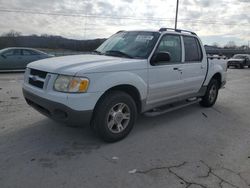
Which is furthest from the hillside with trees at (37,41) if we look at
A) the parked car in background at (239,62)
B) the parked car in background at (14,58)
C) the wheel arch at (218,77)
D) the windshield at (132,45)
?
the windshield at (132,45)

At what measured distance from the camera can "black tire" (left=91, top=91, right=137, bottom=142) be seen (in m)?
3.88

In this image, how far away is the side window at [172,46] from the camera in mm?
4905

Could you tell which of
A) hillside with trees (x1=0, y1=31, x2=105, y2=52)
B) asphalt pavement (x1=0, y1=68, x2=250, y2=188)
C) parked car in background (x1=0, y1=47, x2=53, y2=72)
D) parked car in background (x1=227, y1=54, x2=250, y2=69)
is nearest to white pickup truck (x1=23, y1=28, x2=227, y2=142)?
asphalt pavement (x1=0, y1=68, x2=250, y2=188)

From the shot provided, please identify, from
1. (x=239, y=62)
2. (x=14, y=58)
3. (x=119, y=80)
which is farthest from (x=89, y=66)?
(x=239, y=62)

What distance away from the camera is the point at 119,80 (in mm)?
3984

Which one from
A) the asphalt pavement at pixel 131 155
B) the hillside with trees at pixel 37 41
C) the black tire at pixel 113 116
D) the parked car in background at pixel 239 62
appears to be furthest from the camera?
the hillside with trees at pixel 37 41

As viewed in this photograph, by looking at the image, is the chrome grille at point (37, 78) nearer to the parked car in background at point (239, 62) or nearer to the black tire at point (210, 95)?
the black tire at point (210, 95)

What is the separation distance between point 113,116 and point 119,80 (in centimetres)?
62

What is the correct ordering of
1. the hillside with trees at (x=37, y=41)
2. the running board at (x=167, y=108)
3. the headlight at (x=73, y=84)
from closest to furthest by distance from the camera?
1. the headlight at (x=73, y=84)
2. the running board at (x=167, y=108)
3. the hillside with trees at (x=37, y=41)

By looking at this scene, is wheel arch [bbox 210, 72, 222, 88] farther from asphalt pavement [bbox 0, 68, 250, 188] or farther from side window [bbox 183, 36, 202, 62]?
asphalt pavement [bbox 0, 68, 250, 188]

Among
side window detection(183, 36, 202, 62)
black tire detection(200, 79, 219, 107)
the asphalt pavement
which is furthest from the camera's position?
black tire detection(200, 79, 219, 107)

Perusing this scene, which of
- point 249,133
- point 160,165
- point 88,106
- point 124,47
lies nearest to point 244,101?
point 249,133

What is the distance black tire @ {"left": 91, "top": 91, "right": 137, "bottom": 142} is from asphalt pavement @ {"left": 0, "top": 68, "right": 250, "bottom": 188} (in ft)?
0.57

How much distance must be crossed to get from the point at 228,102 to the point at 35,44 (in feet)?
99.0
